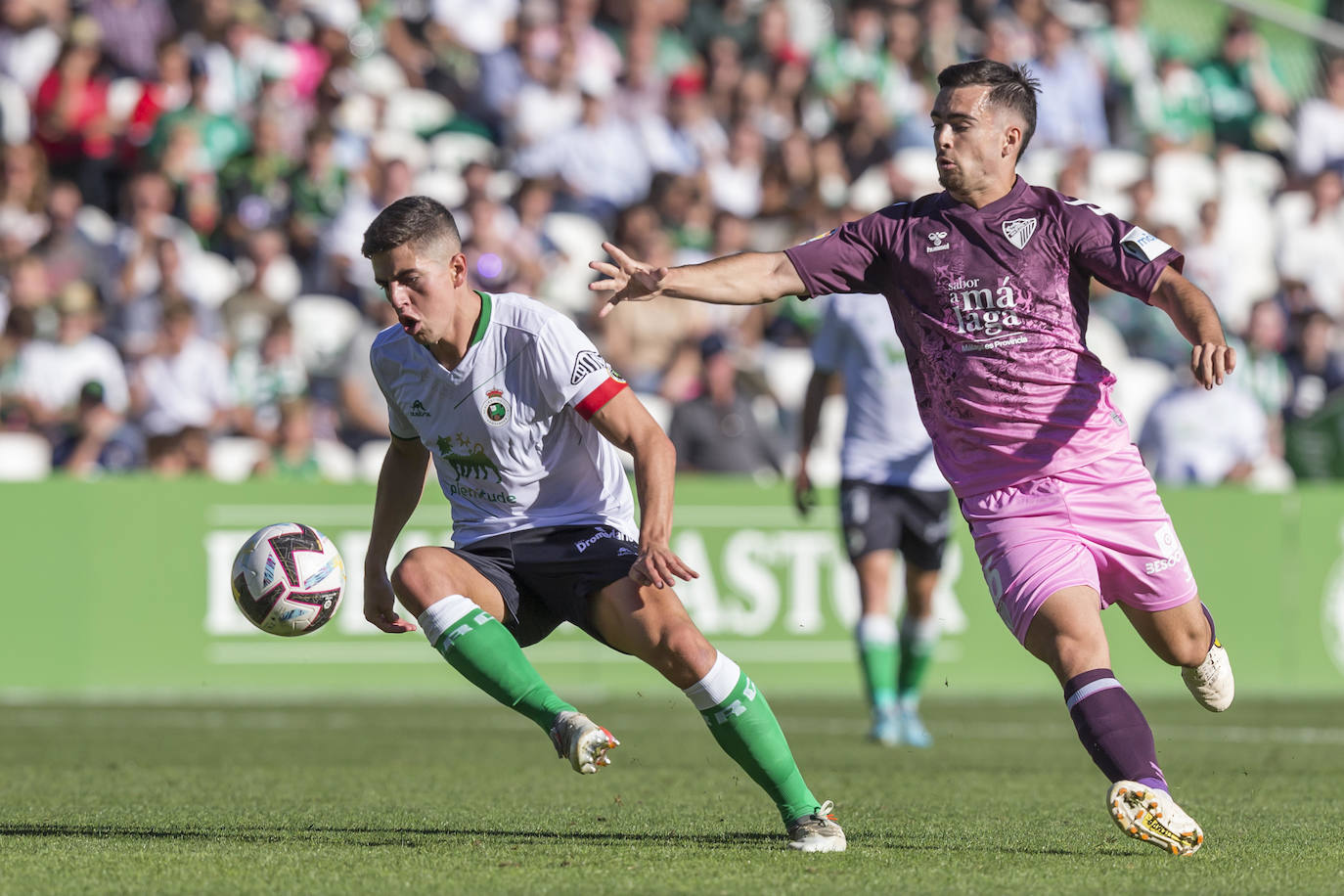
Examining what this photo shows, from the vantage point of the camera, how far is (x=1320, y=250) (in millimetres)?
18922

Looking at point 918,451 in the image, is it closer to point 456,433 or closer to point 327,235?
point 456,433

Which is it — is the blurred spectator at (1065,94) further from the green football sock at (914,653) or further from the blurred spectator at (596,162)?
the green football sock at (914,653)

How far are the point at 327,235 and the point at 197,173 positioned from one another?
1128mm

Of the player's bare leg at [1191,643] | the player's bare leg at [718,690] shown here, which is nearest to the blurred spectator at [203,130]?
the player's bare leg at [718,690]

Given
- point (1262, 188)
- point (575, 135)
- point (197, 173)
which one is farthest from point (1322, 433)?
point (197, 173)

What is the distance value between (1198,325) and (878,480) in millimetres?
4814

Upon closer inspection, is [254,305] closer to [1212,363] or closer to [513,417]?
Result: [513,417]

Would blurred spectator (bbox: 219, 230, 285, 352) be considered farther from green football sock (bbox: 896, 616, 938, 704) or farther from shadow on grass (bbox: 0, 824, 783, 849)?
shadow on grass (bbox: 0, 824, 783, 849)

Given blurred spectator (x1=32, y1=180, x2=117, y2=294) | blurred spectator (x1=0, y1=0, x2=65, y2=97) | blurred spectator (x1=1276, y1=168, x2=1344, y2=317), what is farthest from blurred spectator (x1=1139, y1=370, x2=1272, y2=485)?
blurred spectator (x1=0, y1=0, x2=65, y2=97)

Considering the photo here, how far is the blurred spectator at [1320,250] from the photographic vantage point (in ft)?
62.0

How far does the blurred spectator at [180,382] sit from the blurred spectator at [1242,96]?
37.7ft

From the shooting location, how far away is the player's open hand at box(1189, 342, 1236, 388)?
17.4 ft

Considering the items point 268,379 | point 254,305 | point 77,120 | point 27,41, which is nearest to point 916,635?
point 268,379

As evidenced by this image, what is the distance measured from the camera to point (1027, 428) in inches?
235
